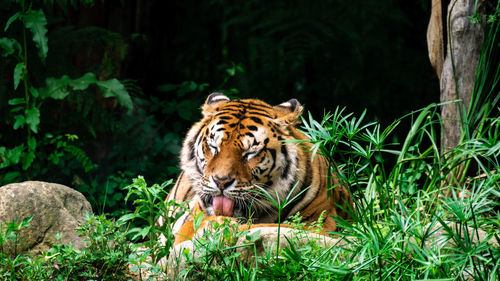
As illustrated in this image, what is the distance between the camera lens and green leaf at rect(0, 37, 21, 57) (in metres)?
5.12

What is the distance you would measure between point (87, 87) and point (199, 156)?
206cm

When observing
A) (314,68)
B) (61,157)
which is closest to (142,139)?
(61,157)

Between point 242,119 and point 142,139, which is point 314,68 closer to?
point 142,139

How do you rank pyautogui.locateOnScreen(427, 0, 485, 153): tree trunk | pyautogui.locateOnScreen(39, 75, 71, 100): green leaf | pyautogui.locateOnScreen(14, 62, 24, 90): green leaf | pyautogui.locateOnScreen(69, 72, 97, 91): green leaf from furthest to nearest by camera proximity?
pyautogui.locateOnScreen(69, 72, 97, 91): green leaf, pyautogui.locateOnScreen(39, 75, 71, 100): green leaf, pyautogui.locateOnScreen(14, 62, 24, 90): green leaf, pyautogui.locateOnScreen(427, 0, 485, 153): tree trunk

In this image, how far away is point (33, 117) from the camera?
5113 mm

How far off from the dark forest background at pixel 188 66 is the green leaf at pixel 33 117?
0.38m

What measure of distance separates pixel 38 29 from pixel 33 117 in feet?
2.46

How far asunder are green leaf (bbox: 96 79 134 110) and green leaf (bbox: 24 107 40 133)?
2.06 feet

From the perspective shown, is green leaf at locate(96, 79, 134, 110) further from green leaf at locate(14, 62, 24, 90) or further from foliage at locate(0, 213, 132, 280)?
foliage at locate(0, 213, 132, 280)

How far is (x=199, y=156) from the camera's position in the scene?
13.2 ft

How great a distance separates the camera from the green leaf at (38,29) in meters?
5.04

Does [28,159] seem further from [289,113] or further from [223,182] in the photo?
[289,113]

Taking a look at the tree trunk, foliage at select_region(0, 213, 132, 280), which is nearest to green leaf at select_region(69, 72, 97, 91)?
foliage at select_region(0, 213, 132, 280)

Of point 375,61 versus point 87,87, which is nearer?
point 87,87
